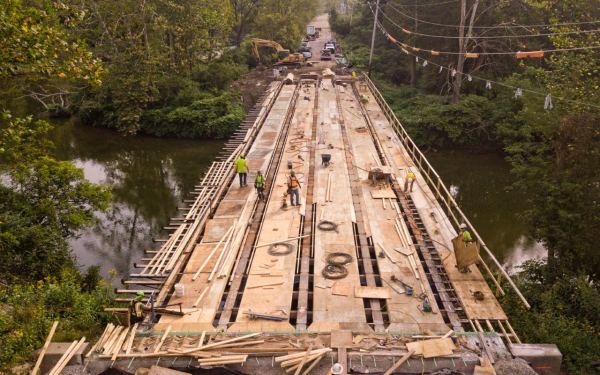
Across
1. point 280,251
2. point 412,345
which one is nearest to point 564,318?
point 412,345

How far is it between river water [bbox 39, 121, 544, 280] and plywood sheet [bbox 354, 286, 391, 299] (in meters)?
9.50

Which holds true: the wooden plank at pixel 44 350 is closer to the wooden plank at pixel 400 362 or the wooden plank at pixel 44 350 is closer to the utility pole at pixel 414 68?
the wooden plank at pixel 400 362

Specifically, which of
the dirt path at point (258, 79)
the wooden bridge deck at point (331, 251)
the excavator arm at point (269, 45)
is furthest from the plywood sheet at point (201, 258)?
the excavator arm at point (269, 45)

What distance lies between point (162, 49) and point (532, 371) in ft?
122

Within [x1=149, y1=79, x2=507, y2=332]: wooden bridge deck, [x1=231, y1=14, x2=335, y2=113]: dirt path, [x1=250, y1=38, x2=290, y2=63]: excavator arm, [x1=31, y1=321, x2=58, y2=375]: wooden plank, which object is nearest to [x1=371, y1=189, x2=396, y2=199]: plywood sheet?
[x1=149, y1=79, x2=507, y2=332]: wooden bridge deck

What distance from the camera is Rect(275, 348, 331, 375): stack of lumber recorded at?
987 centimetres

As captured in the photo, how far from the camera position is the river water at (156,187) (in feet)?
69.5

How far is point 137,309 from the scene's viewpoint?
36.9 ft

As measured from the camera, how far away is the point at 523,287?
50.9ft

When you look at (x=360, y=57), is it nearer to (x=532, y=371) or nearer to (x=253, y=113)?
(x=253, y=113)

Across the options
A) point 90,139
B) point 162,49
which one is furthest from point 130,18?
point 90,139

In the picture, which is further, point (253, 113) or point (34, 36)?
point (253, 113)

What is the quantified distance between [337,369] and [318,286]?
354 centimetres

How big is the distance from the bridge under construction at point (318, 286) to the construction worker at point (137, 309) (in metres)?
0.28
